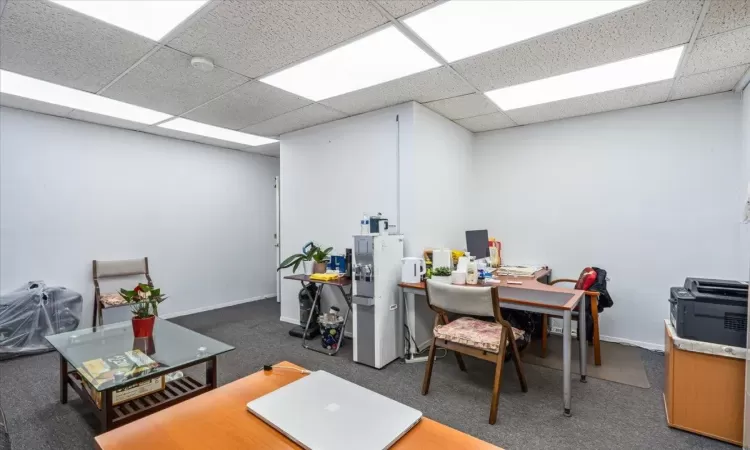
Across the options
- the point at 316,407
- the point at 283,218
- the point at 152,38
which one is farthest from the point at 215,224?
the point at 316,407

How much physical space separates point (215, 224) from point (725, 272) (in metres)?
6.15

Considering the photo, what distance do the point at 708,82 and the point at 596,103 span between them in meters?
0.81

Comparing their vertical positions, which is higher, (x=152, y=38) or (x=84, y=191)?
(x=152, y=38)

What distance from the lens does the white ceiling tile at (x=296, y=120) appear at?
3702 mm

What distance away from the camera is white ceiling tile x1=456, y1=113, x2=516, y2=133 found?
3.95 m

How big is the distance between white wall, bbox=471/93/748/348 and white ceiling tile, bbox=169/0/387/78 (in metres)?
2.90

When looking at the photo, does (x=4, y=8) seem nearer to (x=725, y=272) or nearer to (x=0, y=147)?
(x=0, y=147)

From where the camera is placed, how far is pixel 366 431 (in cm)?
83

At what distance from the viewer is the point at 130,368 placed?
6.73 feet

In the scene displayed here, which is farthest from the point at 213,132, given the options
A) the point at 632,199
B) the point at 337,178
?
the point at 632,199

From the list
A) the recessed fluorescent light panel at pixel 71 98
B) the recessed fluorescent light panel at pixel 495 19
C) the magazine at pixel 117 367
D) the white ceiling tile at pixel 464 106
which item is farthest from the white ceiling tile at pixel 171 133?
the recessed fluorescent light panel at pixel 495 19

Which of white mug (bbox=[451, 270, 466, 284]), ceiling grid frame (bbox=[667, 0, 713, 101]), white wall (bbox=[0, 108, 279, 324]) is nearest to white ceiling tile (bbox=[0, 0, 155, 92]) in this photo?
white wall (bbox=[0, 108, 279, 324])

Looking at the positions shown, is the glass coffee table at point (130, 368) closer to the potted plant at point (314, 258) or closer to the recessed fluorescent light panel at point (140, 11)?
the potted plant at point (314, 258)

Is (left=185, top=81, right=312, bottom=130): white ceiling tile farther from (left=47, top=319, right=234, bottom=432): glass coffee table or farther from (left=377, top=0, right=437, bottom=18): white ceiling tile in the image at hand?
→ (left=47, top=319, right=234, bottom=432): glass coffee table
